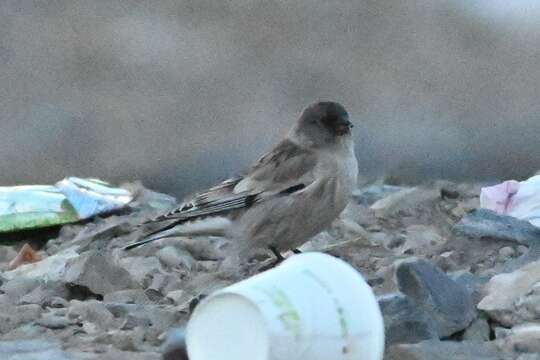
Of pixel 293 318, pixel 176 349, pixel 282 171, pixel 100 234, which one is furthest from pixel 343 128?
pixel 293 318

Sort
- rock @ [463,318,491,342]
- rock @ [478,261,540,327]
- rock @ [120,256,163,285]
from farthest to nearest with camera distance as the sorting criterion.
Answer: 1. rock @ [120,256,163,285]
2. rock @ [478,261,540,327]
3. rock @ [463,318,491,342]

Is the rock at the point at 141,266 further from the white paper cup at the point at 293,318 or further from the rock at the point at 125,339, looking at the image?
the white paper cup at the point at 293,318

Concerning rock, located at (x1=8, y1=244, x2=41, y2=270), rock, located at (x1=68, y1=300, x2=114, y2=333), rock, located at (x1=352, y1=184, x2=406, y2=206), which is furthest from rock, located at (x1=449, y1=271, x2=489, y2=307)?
rock, located at (x1=352, y1=184, x2=406, y2=206)

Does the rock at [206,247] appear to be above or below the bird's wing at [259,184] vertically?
below

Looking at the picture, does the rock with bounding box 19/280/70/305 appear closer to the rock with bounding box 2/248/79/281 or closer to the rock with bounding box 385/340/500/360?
the rock with bounding box 2/248/79/281

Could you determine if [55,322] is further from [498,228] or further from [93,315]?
[498,228]

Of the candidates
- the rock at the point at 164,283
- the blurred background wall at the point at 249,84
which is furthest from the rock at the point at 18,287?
the blurred background wall at the point at 249,84
